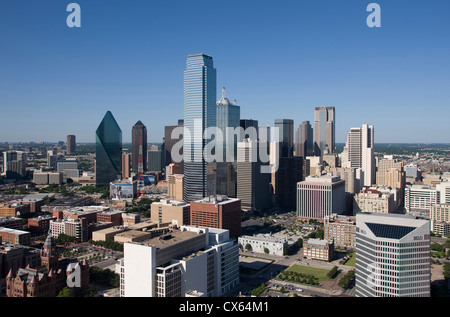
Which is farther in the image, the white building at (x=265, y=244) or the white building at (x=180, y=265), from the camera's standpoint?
the white building at (x=265, y=244)

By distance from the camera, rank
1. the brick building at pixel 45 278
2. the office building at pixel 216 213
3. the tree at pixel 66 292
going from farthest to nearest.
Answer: the office building at pixel 216 213
the tree at pixel 66 292
the brick building at pixel 45 278

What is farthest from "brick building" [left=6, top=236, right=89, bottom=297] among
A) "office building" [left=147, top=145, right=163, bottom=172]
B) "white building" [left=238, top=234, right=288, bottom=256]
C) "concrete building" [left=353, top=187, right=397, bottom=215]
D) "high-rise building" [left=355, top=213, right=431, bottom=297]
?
"office building" [left=147, top=145, right=163, bottom=172]

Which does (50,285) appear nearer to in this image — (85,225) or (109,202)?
(85,225)

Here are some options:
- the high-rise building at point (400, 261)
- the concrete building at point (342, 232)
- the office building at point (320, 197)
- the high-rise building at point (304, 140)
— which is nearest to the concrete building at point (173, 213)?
the concrete building at point (342, 232)

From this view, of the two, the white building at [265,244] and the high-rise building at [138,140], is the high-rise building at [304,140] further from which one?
the white building at [265,244]

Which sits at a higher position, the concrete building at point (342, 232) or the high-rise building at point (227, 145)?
the high-rise building at point (227, 145)
